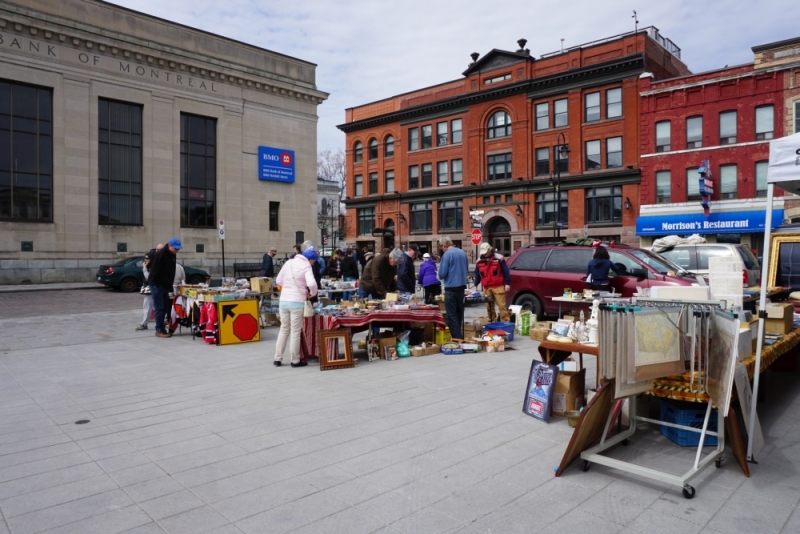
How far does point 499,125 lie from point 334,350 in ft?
119

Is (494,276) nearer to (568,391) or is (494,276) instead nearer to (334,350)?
(334,350)

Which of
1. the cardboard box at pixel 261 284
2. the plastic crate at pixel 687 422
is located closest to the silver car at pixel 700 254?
the plastic crate at pixel 687 422

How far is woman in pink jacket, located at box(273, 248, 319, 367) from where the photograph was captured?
Result: 8.43 meters

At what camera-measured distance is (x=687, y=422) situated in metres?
4.88

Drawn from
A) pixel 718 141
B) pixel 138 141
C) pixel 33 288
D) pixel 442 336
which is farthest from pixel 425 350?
pixel 718 141

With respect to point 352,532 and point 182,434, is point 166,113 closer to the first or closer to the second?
point 182,434

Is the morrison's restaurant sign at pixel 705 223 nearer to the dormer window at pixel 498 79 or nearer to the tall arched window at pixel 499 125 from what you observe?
the tall arched window at pixel 499 125

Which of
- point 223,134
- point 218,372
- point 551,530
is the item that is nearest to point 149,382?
point 218,372

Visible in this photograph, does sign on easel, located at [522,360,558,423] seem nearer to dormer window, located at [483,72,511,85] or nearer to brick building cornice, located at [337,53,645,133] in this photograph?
brick building cornice, located at [337,53,645,133]

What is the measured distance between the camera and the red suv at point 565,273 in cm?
1116

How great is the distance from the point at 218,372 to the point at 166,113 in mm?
24140

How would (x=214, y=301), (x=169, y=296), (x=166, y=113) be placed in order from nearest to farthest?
(x=214, y=301) → (x=169, y=296) → (x=166, y=113)

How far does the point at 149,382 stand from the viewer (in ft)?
24.3

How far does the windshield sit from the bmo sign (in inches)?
966
